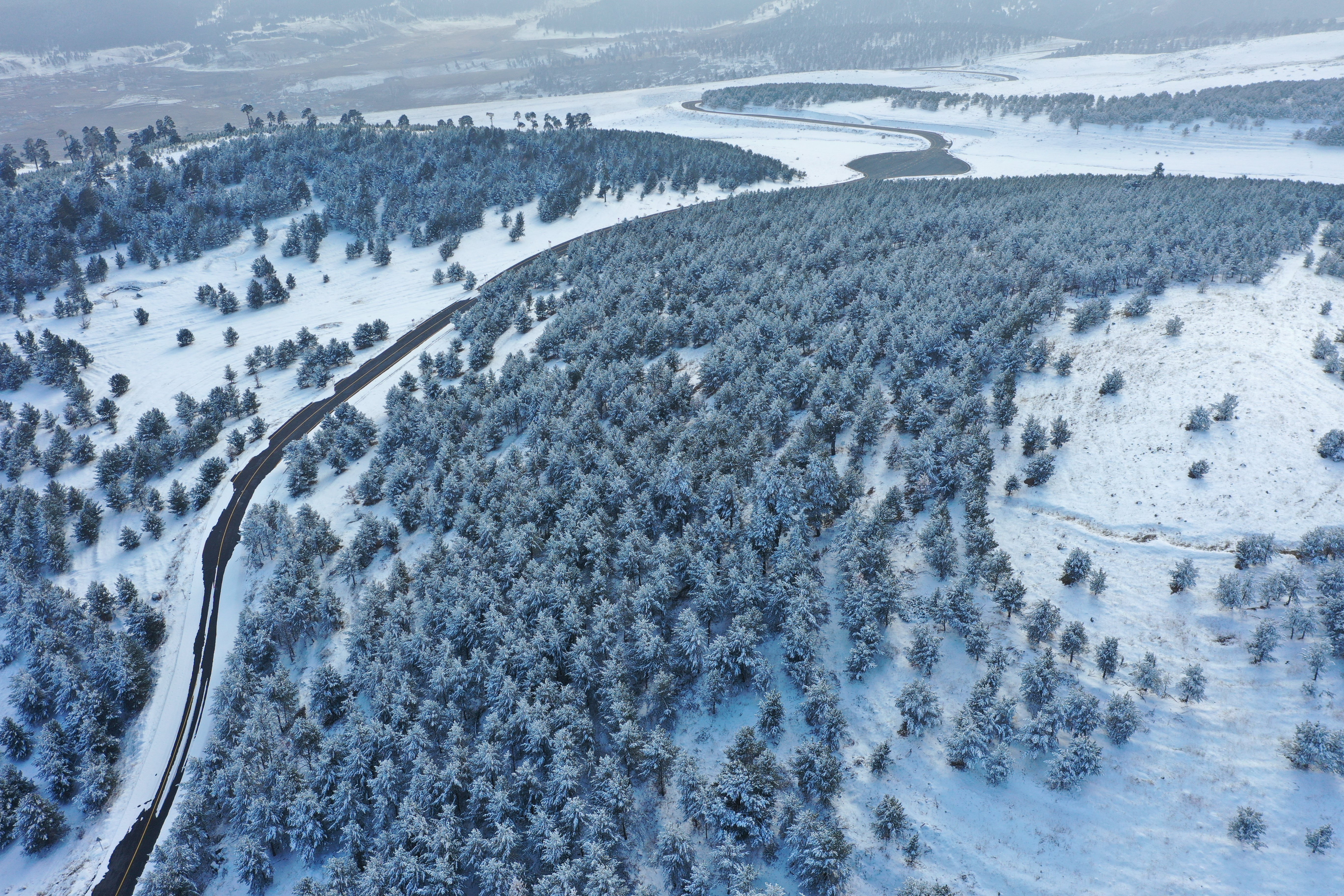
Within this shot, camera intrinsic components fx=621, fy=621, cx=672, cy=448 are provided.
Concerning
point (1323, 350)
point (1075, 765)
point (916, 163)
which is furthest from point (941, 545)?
point (916, 163)

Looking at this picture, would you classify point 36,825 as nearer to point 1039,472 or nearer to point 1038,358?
point 1039,472

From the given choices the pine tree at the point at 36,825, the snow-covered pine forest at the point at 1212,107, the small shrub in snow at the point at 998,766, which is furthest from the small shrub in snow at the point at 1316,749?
the snow-covered pine forest at the point at 1212,107

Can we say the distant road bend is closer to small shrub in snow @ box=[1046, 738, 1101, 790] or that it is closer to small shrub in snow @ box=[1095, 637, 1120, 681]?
small shrub in snow @ box=[1095, 637, 1120, 681]

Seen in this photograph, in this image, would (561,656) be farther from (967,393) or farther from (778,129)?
(778,129)

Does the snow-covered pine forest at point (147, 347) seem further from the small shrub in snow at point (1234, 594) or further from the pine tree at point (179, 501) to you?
the small shrub in snow at point (1234, 594)

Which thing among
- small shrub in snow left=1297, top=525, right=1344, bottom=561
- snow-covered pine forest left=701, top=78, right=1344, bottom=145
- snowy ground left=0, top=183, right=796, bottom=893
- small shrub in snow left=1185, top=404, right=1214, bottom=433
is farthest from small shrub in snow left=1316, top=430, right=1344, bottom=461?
snow-covered pine forest left=701, top=78, right=1344, bottom=145

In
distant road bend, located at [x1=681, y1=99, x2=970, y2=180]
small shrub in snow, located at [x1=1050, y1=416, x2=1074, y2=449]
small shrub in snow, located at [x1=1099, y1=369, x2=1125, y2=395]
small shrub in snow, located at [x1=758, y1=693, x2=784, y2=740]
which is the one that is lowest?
small shrub in snow, located at [x1=758, y1=693, x2=784, y2=740]
